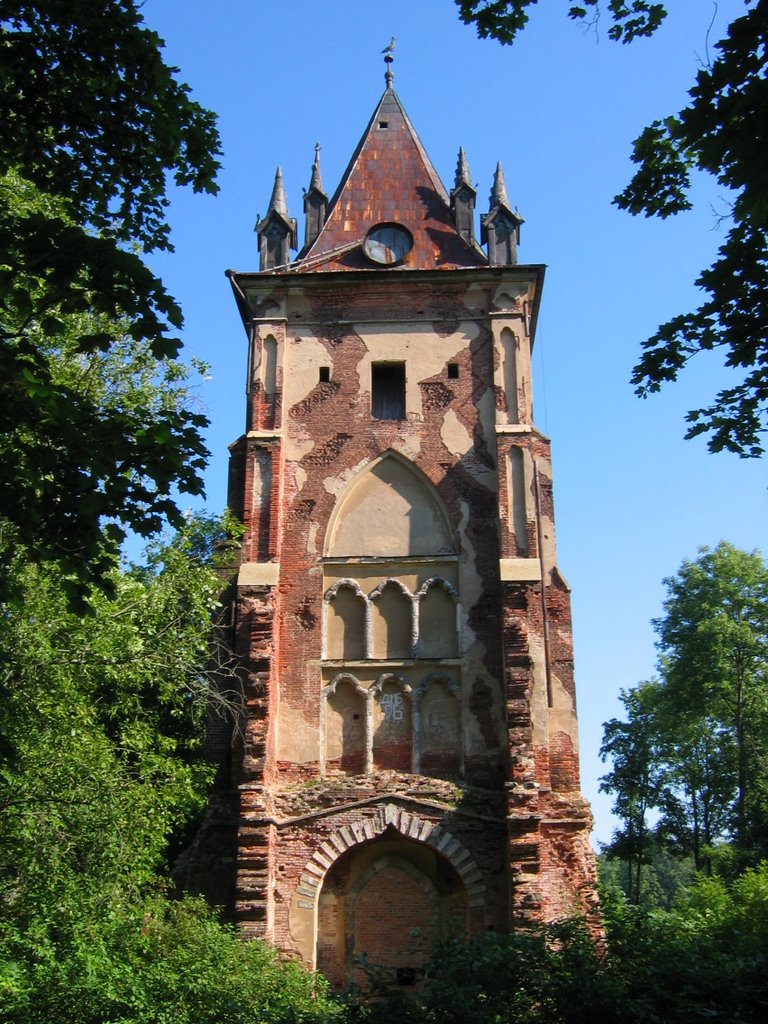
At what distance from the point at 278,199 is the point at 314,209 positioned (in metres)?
0.85

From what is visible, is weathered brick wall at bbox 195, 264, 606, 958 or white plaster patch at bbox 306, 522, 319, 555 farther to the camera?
white plaster patch at bbox 306, 522, 319, 555

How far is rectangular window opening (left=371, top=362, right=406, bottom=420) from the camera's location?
66.5ft

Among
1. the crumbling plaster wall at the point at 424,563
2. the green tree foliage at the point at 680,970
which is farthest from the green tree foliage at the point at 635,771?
the green tree foliage at the point at 680,970

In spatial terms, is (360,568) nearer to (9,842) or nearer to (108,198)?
(9,842)

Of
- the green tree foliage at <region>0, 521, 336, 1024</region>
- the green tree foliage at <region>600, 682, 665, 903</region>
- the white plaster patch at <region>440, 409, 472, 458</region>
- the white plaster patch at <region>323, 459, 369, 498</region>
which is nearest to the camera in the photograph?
the green tree foliage at <region>0, 521, 336, 1024</region>

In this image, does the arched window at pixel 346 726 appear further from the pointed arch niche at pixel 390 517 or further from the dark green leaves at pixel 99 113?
the dark green leaves at pixel 99 113

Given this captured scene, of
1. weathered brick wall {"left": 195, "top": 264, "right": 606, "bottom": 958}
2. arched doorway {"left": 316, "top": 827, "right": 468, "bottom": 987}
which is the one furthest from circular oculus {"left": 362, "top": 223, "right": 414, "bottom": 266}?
arched doorway {"left": 316, "top": 827, "right": 468, "bottom": 987}

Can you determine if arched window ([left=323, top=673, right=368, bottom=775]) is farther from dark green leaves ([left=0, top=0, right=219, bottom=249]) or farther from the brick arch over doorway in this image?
dark green leaves ([left=0, top=0, right=219, bottom=249])

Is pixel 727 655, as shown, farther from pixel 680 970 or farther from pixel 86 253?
pixel 86 253

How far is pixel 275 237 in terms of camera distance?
21.5m

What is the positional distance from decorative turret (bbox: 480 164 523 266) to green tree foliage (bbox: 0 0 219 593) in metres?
12.4

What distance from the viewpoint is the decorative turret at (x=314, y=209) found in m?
22.3

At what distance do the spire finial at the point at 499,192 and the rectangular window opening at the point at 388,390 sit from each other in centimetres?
392

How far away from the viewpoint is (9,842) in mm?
13328
